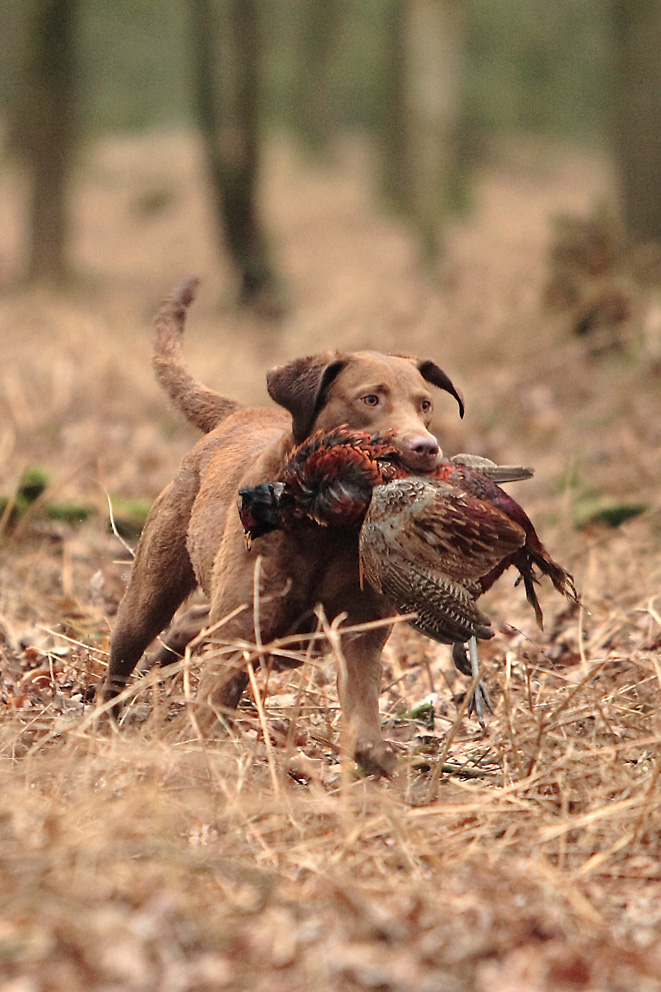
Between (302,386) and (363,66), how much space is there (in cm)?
4454

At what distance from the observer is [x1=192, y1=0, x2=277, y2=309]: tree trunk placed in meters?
17.5

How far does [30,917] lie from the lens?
2871mm

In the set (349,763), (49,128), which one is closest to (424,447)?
(349,763)

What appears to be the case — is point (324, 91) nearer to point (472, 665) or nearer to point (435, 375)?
point (435, 375)

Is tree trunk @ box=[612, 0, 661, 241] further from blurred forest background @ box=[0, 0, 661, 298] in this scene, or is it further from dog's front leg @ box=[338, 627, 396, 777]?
dog's front leg @ box=[338, 627, 396, 777]

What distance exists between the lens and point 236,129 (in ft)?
57.3

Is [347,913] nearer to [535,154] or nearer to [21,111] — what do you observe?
[21,111]

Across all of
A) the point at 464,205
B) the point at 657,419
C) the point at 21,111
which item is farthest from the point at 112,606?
the point at 464,205

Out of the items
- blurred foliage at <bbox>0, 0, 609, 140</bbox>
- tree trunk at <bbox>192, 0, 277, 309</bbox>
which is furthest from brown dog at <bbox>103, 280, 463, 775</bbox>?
blurred foliage at <bbox>0, 0, 609, 140</bbox>

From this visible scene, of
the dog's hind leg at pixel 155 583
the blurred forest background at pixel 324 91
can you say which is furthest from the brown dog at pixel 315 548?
the blurred forest background at pixel 324 91

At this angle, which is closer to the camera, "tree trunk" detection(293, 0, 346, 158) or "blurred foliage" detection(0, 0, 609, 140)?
"tree trunk" detection(293, 0, 346, 158)

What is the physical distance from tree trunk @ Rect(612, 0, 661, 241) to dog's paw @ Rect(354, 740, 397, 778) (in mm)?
8514

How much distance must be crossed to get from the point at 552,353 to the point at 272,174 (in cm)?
2126

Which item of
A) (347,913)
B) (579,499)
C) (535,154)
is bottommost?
(535,154)
